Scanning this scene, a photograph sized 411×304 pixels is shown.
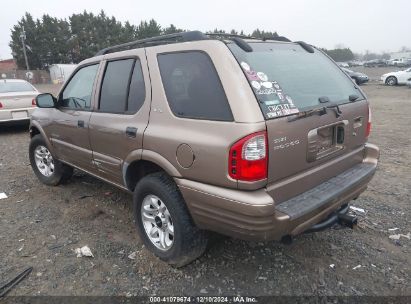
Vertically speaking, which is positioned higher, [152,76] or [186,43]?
[186,43]

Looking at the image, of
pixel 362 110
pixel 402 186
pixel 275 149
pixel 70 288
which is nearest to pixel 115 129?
pixel 70 288

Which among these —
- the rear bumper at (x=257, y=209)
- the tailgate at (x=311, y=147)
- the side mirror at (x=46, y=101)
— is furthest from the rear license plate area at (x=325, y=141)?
the side mirror at (x=46, y=101)

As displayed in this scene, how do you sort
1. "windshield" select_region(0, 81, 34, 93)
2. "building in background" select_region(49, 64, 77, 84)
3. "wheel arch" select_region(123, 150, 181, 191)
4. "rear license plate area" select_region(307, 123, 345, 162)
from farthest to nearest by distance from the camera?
"building in background" select_region(49, 64, 77, 84) < "windshield" select_region(0, 81, 34, 93) < "wheel arch" select_region(123, 150, 181, 191) < "rear license plate area" select_region(307, 123, 345, 162)

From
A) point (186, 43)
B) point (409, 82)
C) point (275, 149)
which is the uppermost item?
point (186, 43)

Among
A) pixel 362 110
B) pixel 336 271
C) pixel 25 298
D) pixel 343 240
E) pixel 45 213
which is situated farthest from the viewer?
pixel 45 213

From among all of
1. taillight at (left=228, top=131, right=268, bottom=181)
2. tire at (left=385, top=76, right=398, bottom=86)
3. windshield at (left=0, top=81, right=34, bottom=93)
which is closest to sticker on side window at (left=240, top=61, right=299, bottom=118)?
taillight at (left=228, top=131, right=268, bottom=181)

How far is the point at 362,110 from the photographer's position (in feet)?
10.2

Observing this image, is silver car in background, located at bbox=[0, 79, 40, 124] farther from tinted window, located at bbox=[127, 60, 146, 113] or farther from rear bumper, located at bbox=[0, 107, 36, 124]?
tinted window, located at bbox=[127, 60, 146, 113]

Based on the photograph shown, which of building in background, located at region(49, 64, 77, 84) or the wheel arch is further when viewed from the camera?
building in background, located at region(49, 64, 77, 84)

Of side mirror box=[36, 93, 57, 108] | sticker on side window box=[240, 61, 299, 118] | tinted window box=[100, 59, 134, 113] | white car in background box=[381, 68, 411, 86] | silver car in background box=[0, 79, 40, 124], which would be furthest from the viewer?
white car in background box=[381, 68, 411, 86]

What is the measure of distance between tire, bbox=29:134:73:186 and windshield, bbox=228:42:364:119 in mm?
3318

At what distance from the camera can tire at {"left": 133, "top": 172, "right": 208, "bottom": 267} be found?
107 inches

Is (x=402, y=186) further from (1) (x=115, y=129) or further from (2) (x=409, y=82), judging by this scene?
(2) (x=409, y=82)

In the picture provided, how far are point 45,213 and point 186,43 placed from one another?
281 cm
